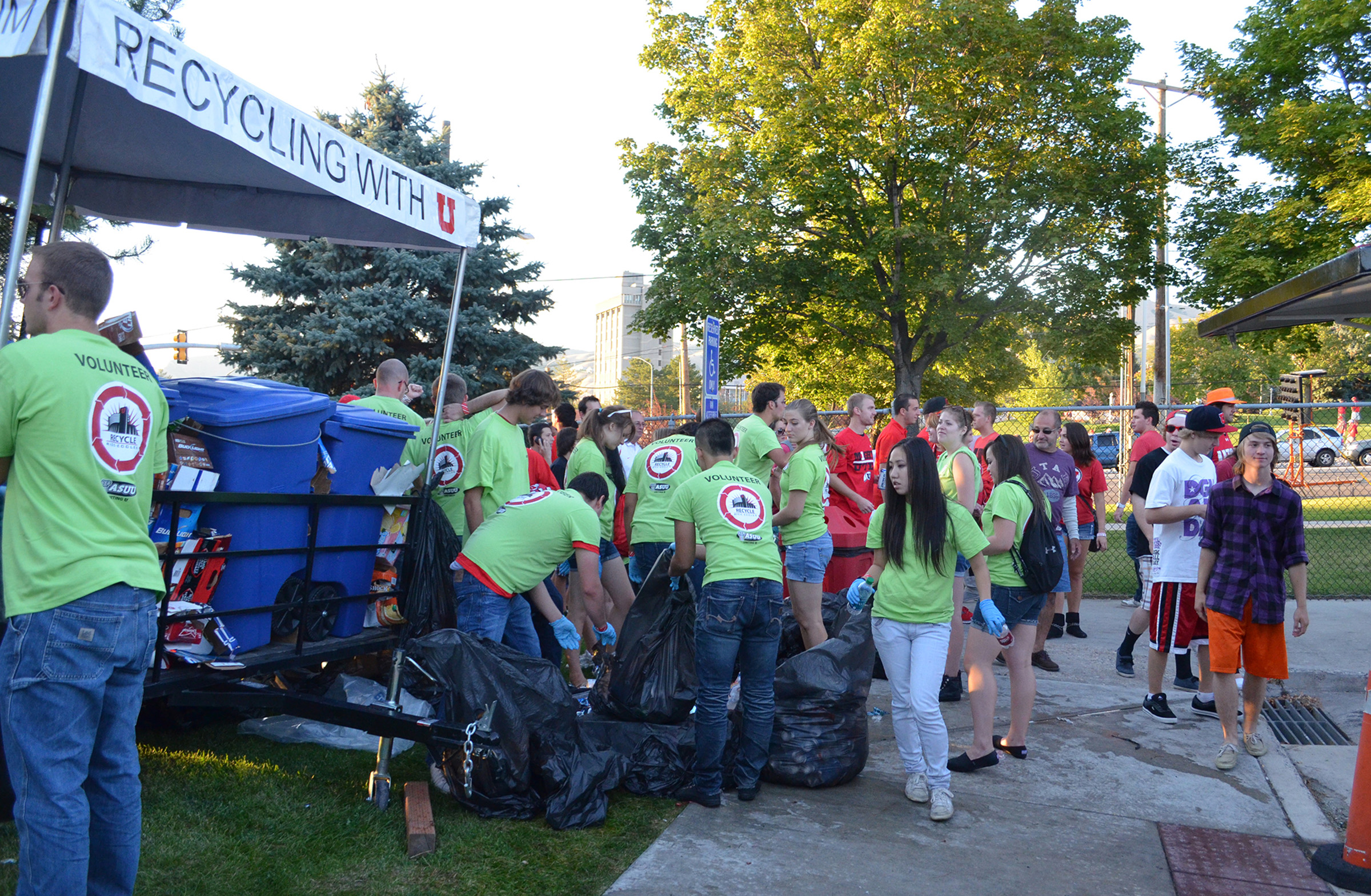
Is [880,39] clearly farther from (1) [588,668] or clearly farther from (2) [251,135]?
(2) [251,135]

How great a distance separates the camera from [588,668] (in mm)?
6758

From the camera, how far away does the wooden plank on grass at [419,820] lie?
142 inches

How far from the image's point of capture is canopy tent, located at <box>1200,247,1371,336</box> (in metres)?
5.42

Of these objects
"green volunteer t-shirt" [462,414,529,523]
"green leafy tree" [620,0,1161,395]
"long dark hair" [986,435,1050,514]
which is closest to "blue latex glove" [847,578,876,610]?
"long dark hair" [986,435,1050,514]

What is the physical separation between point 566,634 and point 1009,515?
225 cm

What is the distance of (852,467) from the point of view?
23.7ft

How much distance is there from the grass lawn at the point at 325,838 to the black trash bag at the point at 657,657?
45cm

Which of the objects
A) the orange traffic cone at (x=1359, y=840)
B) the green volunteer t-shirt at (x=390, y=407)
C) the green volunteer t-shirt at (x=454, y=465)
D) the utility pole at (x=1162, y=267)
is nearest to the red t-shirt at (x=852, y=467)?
the green volunteer t-shirt at (x=454, y=465)

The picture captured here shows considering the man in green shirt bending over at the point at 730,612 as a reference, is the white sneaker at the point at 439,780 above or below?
below

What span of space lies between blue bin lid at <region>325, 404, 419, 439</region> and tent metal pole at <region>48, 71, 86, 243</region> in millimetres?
1241

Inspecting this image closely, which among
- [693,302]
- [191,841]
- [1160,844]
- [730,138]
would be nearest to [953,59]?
[730,138]

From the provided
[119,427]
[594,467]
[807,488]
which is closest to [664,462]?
[594,467]

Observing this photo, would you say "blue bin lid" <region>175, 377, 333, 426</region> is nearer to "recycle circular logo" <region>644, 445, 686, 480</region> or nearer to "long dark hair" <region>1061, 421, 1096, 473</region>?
"recycle circular logo" <region>644, 445, 686, 480</region>

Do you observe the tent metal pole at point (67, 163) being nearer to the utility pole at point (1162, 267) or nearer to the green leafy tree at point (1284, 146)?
the green leafy tree at point (1284, 146)
